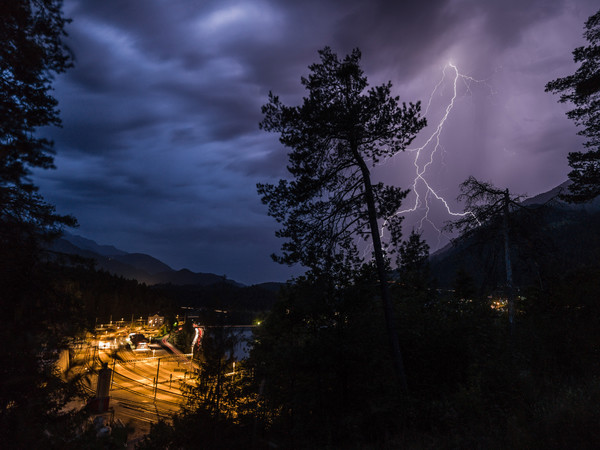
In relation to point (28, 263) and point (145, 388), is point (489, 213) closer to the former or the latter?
point (28, 263)

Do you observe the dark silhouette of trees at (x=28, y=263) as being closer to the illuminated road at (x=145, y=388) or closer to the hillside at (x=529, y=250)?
the illuminated road at (x=145, y=388)

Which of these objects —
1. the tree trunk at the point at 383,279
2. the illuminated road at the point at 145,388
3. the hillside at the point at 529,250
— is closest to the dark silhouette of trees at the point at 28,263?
the tree trunk at the point at 383,279

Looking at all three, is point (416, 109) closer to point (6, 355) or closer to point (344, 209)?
point (344, 209)

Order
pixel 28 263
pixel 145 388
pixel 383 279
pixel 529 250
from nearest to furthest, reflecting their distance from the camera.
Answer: pixel 28 263 → pixel 383 279 → pixel 529 250 → pixel 145 388

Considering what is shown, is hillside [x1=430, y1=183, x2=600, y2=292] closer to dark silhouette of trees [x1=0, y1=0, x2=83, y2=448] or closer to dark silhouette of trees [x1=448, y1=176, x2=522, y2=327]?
dark silhouette of trees [x1=448, y1=176, x2=522, y2=327]

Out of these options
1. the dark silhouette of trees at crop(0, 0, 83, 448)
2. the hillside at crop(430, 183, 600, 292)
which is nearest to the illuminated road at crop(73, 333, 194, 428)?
the dark silhouette of trees at crop(0, 0, 83, 448)

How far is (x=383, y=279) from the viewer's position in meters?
10.9

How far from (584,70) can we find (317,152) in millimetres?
10374

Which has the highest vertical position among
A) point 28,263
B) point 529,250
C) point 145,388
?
point 529,250

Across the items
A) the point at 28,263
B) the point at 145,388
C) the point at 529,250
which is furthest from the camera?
the point at 145,388

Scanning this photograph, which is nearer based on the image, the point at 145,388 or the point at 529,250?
the point at 529,250

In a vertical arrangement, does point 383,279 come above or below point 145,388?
above

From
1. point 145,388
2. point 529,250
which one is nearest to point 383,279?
point 529,250

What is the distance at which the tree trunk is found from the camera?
1043cm
